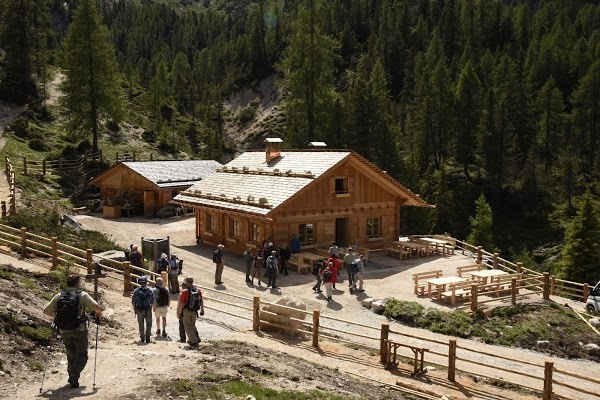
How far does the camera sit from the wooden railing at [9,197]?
3375 cm

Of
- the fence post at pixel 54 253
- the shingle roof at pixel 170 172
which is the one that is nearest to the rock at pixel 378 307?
the fence post at pixel 54 253

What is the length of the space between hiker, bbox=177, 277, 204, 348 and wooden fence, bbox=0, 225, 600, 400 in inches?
140

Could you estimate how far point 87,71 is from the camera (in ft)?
176

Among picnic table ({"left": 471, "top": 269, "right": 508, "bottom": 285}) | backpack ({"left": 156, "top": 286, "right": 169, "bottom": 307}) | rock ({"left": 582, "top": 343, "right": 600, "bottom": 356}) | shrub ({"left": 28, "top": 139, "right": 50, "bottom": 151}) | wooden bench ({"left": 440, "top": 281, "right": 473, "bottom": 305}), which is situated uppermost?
shrub ({"left": 28, "top": 139, "right": 50, "bottom": 151})

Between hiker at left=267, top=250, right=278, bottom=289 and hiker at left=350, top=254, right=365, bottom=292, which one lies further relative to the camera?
hiker at left=267, top=250, right=278, bottom=289

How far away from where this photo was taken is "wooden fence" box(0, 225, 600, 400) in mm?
14992

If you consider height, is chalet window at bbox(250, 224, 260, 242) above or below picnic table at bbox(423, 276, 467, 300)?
above

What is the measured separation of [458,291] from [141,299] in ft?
45.7

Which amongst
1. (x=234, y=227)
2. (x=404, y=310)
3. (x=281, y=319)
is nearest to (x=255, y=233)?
(x=234, y=227)

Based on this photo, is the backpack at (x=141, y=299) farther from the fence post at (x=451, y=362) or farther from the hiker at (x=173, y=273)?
the fence post at (x=451, y=362)

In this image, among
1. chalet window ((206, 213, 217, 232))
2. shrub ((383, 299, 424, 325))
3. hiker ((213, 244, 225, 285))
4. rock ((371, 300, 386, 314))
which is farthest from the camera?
chalet window ((206, 213, 217, 232))

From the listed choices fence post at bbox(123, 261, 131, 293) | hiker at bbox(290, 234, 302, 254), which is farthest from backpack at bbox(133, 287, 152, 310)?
hiker at bbox(290, 234, 302, 254)

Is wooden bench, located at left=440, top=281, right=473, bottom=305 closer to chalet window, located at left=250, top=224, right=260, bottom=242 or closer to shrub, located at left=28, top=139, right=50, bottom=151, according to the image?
chalet window, located at left=250, top=224, right=260, bottom=242

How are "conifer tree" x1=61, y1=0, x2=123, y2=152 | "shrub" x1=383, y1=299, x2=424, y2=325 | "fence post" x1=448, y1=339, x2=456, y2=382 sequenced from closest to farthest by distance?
"fence post" x1=448, y1=339, x2=456, y2=382 → "shrub" x1=383, y1=299, x2=424, y2=325 → "conifer tree" x1=61, y1=0, x2=123, y2=152
